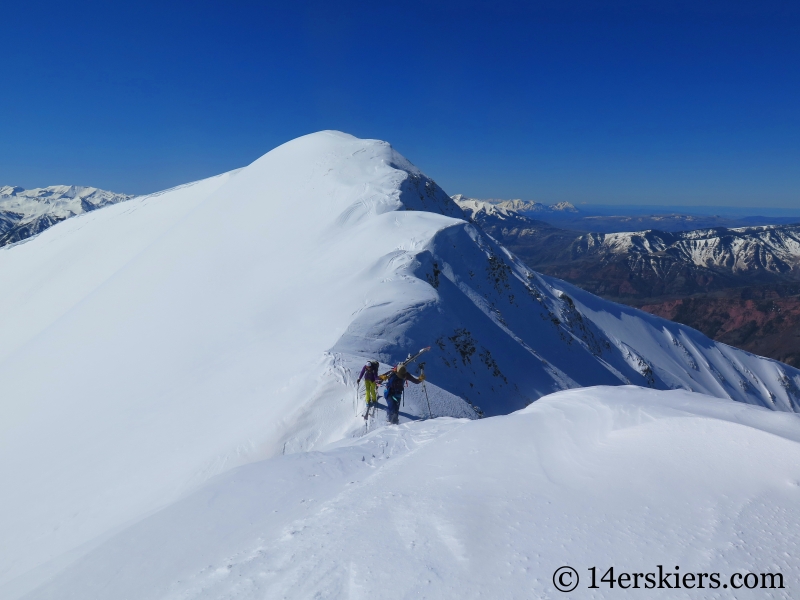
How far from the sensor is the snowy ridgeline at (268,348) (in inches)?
408

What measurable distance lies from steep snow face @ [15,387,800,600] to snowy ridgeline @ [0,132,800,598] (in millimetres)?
186

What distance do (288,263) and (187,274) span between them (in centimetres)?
809

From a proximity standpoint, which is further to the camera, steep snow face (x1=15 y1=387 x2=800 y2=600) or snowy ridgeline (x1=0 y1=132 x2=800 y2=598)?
snowy ridgeline (x1=0 y1=132 x2=800 y2=598)

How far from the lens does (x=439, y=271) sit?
20.5 metres

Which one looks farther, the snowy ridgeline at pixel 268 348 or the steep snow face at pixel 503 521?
the snowy ridgeline at pixel 268 348

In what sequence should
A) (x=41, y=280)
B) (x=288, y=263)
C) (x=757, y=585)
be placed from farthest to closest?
(x=41, y=280)
(x=288, y=263)
(x=757, y=585)

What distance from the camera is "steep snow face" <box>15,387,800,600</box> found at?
163 inches

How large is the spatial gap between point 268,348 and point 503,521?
11938 mm

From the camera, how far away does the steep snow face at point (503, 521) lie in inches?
163

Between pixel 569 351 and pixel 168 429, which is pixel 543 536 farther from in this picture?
pixel 569 351

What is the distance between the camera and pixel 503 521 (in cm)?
498

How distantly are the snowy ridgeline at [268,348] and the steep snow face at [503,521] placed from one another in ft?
0.61

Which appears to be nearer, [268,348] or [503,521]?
[503,521]

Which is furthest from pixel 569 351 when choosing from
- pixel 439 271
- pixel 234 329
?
pixel 234 329
